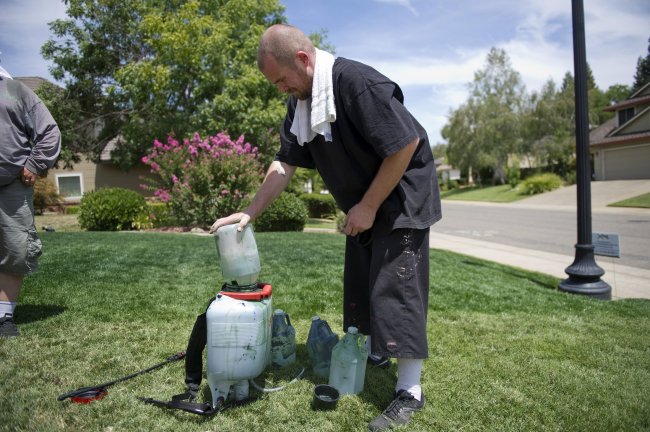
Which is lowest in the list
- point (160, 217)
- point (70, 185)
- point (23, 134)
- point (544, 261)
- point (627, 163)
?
point (544, 261)

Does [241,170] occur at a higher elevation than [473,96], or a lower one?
lower

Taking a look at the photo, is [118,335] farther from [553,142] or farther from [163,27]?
[553,142]

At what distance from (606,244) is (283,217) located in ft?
26.3

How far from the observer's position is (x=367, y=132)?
204 cm

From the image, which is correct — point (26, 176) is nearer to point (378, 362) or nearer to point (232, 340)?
point (232, 340)

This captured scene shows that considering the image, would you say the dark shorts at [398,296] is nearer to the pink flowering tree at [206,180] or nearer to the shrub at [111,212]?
the pink flowering tree at [206,180]

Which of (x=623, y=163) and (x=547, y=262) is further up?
(x=623, y=163)

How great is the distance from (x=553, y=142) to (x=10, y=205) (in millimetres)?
42863

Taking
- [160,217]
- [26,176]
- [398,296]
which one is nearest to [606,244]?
[398,296]

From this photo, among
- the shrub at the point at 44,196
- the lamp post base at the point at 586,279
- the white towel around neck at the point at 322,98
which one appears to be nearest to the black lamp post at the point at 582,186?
the lamp post base at the point at 586,279

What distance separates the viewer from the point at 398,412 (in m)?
2.17

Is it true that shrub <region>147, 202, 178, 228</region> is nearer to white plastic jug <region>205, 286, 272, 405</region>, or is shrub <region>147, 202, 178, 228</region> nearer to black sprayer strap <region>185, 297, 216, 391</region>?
black sprayer strap <region>185, 297, 216, 391</region>

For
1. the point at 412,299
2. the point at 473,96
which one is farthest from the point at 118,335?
the point at 473,96

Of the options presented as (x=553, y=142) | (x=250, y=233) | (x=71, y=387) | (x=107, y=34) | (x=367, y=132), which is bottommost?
(x=71, y=387)
